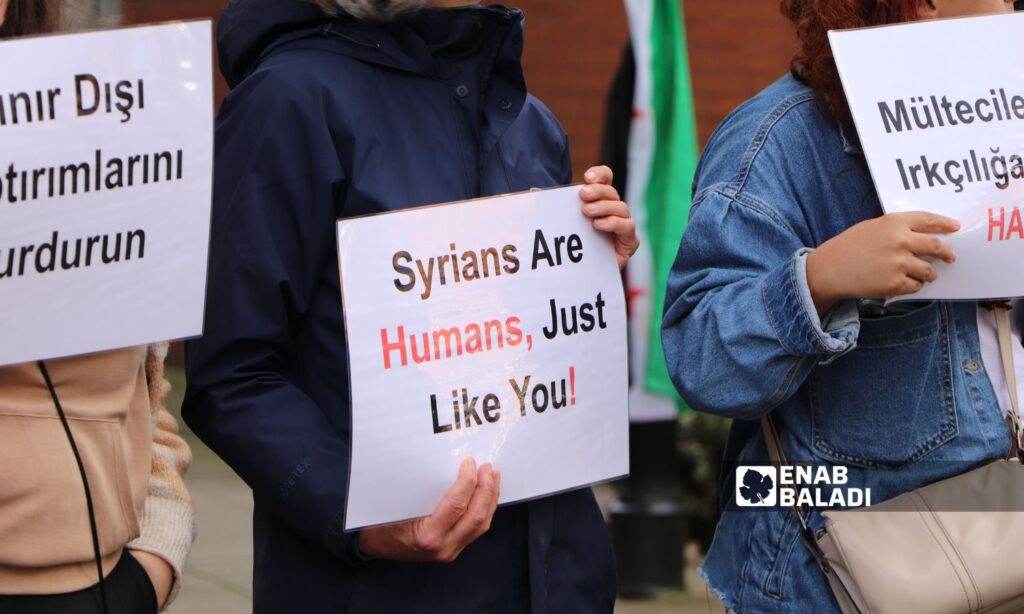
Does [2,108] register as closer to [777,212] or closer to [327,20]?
[327,20]

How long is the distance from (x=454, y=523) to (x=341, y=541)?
20 cm

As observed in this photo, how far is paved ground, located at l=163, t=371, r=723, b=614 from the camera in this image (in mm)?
5582

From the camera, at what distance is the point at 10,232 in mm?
1991

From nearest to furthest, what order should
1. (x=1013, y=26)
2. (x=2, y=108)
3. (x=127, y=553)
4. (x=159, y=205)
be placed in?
(x=2, y=108) < (x=159, y=205) < (x=127, y=553) < (x=1013, y=26)

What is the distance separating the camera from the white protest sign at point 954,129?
7.70 ft

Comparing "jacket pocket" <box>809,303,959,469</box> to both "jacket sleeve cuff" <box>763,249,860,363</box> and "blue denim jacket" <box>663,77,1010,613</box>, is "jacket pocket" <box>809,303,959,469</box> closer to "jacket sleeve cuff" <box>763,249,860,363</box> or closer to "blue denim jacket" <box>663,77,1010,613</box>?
"blue denim jacket" <box>663,77,1010,613</box>

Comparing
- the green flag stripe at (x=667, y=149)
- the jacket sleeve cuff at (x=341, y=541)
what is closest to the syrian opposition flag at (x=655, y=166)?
the green flag stripe at (x=667, y=149)

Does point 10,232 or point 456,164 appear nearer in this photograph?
point 10,232

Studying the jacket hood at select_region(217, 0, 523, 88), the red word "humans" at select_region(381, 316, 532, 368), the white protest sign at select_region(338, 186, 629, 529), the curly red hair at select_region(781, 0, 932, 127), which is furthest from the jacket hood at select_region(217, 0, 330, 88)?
the curly red hair at select_region(781, 0, 932, 127)

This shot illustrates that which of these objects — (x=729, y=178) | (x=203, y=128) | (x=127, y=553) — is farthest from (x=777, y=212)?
(x=127, y=553)

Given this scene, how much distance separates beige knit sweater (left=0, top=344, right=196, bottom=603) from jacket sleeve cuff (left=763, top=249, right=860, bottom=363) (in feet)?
3.32

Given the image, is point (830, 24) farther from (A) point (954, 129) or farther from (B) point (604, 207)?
(B) point (604, 207)

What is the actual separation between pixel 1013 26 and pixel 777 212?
1.75ft
